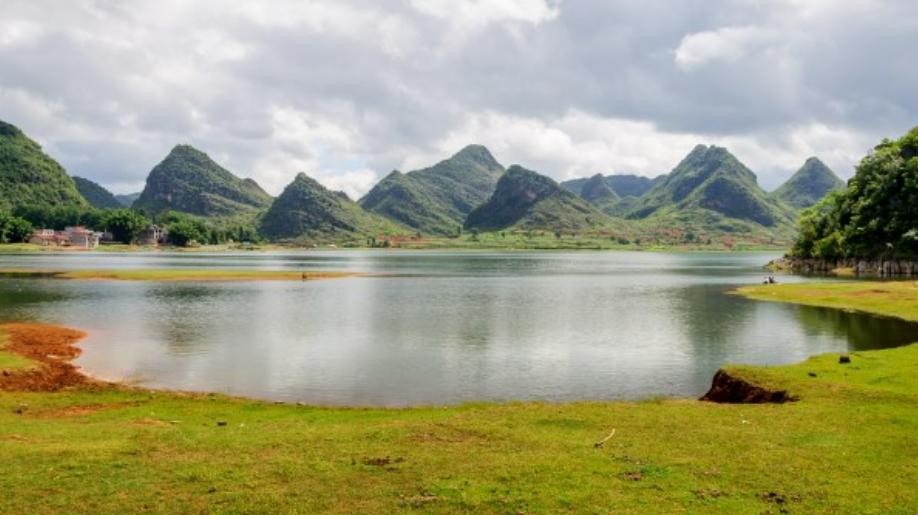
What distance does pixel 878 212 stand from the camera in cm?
14650

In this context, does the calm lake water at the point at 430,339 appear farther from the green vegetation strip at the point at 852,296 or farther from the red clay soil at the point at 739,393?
the green vegetation strip at the point at 852,296

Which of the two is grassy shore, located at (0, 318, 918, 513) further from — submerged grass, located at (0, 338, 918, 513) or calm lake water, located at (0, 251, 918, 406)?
calm lake water, located at (0, 251, 918, 406)

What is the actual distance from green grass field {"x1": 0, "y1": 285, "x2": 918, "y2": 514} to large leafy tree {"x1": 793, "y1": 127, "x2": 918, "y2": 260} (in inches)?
5277

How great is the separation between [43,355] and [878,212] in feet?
532

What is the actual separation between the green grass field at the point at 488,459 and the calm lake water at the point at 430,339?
A: 388 inches

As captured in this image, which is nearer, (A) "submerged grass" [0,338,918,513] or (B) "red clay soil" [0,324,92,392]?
(A) "submerged grass" [0,338,918,513]

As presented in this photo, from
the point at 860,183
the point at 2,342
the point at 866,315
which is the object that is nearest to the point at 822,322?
the point at 866,315

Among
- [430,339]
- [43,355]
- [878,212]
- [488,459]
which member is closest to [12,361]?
[43,355]

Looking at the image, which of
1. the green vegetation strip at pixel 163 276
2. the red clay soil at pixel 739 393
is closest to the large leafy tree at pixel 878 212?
the green vegetation strip at pixel 163 276

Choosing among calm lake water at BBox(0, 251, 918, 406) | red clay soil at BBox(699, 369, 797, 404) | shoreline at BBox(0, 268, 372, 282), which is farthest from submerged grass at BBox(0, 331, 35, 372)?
shoreline at BBox(0, 268, 372, 282)

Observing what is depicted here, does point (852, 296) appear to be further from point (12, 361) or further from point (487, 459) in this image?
point (12, 361)

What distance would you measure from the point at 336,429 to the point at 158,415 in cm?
990

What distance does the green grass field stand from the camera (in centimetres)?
1606

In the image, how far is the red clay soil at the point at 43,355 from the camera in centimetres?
3709
